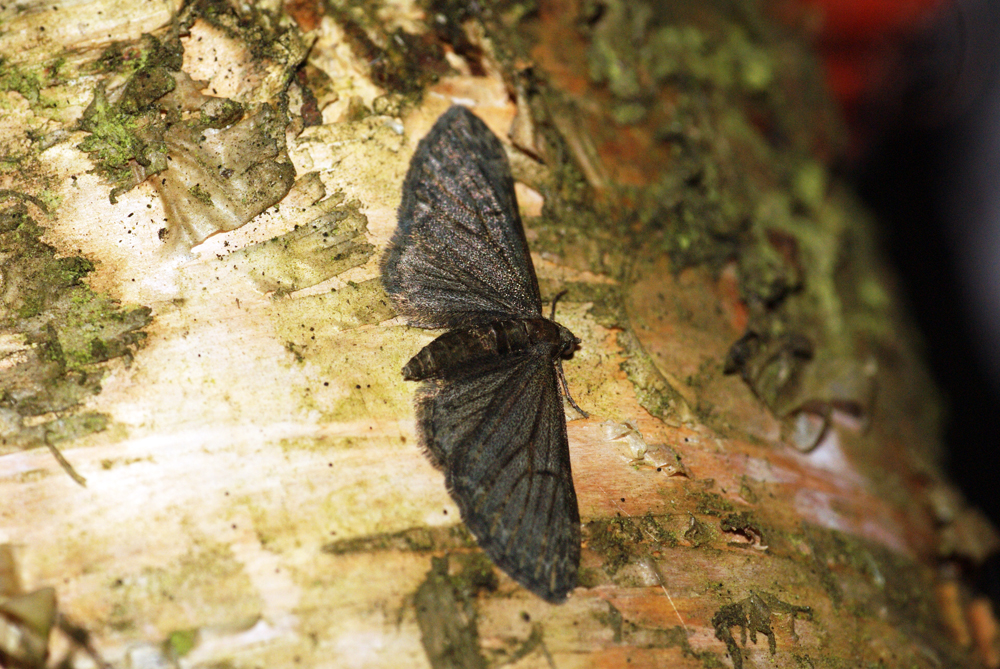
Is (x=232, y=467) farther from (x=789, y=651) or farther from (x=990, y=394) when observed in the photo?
(x=990, y=394)

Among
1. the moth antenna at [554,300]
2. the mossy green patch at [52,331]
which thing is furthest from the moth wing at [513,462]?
the mossy green patch at [52,331]

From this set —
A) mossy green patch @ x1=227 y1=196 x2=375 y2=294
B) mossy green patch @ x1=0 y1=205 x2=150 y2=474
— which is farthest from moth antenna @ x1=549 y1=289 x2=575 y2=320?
mossy green patch @ x1=0 y1=205 x2=150 y2=474

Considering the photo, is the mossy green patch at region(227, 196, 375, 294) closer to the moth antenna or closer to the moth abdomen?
the moth abdomen

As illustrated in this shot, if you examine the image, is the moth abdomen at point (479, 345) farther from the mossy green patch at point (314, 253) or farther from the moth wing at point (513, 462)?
Answer: the mossy green patch at point (314, 253)

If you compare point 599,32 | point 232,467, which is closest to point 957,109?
point 599,32

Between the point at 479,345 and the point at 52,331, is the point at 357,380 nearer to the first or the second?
the point at 479,345
